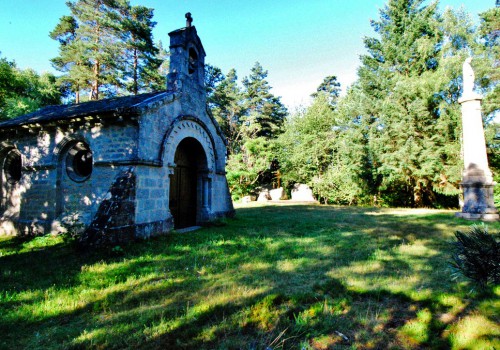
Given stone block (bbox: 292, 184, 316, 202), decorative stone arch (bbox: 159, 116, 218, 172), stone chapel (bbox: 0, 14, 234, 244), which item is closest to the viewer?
stone chapel (bbox: 0, 14, 234, 244)

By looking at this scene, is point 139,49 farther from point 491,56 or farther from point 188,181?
point 491,56

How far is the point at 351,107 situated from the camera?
2125 cm

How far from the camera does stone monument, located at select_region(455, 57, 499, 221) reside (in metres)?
10.2

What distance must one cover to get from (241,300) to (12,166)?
10637 mm

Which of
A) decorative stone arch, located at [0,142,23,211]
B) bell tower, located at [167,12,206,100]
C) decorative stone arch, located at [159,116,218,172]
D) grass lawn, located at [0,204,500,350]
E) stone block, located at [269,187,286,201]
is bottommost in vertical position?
grass lawn, located at [0,204,500,350]

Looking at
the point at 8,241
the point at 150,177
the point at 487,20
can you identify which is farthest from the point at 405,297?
the point at 487,20

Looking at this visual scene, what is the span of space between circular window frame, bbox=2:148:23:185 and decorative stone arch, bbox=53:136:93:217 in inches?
96.3

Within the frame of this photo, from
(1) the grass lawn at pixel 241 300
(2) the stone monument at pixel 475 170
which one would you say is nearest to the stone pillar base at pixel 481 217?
(2) the stone monument at pixel 475 170

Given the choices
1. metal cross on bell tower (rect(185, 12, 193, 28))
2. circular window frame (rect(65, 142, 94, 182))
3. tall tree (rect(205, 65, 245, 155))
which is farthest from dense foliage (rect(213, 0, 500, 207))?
circular window frame (rect(65, 142, 94, 182))

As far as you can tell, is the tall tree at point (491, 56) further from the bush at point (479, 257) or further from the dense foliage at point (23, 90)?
the dense foliage at point (23, 90)

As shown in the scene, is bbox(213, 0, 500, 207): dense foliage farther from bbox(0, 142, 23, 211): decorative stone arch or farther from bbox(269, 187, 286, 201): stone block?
bbox(0, 142, 23, 211): decorative stone arch

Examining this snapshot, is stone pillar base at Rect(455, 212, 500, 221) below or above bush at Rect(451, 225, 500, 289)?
below

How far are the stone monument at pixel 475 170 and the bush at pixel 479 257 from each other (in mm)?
10968

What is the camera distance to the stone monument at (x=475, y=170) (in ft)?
33.4
